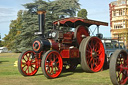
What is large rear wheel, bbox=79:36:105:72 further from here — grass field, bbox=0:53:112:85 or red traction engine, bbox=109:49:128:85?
red traction engine, bbox=109:49:128:85

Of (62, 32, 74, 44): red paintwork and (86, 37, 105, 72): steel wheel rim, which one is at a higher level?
(62, 32, 74, 44): red paintwork

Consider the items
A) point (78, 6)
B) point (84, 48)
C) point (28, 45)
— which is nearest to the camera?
point (84, 48)

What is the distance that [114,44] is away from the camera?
46.3 ft

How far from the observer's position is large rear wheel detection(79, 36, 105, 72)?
9.18m

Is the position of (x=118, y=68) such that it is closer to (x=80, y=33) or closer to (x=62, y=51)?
(x=62, y=51)

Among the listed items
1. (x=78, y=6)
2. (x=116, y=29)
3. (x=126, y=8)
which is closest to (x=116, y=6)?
(x=126, y=8)

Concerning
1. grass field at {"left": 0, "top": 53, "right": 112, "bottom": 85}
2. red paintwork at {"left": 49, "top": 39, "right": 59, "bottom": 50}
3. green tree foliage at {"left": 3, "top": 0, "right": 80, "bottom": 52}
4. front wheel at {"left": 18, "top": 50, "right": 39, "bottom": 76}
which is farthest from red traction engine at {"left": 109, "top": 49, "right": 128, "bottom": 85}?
green tree foliage at {"left": 3, "top": 0, "right": 80, "bottom": 52}

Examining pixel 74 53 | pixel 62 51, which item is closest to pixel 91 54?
pixel 74 53

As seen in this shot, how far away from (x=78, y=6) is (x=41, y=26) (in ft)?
87.0

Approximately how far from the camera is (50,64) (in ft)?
26.3

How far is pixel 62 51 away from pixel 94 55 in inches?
66.5

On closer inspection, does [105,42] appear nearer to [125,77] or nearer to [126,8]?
[125,77]

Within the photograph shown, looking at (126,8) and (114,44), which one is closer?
(114,44)

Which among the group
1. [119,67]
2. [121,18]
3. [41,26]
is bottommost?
[119,67]
